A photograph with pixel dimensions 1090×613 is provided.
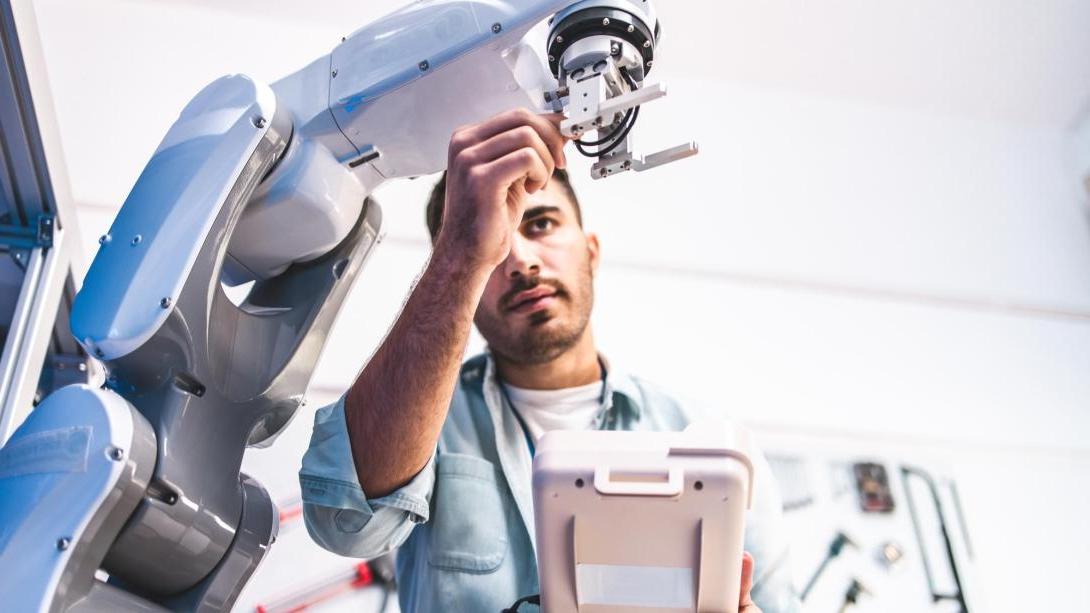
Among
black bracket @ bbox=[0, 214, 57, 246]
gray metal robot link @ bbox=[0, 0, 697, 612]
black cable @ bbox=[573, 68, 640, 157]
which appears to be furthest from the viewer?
black bracket @ bbox=[0, 214, 57, 246]

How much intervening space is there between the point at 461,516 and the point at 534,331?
1.34 feet

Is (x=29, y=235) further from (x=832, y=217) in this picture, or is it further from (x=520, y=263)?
(x=832, y=217)

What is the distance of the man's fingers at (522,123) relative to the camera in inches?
35.4

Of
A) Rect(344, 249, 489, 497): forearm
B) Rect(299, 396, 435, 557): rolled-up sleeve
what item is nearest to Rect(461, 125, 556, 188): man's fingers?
Rect(344, 249, 489, 497): forearm

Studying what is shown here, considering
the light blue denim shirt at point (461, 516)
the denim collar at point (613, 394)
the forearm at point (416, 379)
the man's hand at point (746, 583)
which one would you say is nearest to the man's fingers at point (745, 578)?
the man's hand at point (746, 583)

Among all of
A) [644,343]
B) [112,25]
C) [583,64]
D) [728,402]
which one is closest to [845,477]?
[728,402]

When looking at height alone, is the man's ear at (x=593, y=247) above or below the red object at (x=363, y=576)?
above

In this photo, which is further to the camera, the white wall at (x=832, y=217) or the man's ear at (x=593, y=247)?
the white wall at (x=832, y=217)

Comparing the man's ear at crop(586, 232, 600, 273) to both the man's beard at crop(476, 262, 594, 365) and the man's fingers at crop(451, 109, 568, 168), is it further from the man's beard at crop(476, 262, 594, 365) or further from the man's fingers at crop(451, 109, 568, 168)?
the man's fingers at crop(451, 109, 568, 168)

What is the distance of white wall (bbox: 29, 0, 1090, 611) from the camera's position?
85.5 inches

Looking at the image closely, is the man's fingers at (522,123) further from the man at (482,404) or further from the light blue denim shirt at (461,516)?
the light blue denim shirt at (461,516)

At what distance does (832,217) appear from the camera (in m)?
2.57

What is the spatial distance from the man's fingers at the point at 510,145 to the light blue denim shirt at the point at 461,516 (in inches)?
14.9

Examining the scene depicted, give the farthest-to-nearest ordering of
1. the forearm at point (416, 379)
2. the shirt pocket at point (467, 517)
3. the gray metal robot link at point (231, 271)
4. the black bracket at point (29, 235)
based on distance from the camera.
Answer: the black bracket at point (29, 235)
the shirt pocket at point (467, 517)
the forearm at point (416, 379)
the gray metal robot link at point (231, 271)
